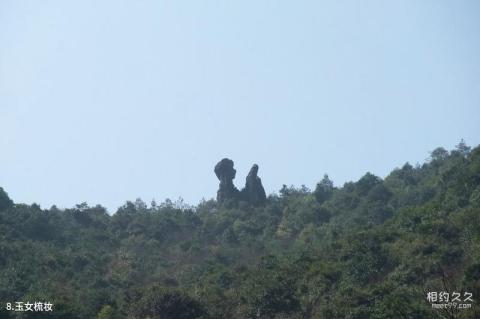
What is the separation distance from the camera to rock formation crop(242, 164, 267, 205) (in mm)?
72500

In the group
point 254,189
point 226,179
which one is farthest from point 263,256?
point 226,179

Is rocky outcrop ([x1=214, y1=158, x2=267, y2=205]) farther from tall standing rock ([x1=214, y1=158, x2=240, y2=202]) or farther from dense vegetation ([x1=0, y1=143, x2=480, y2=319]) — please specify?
dense vegetation ([x1=0, y1=143, x2=480, y2=319])

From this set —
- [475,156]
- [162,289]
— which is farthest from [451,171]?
[162,289]

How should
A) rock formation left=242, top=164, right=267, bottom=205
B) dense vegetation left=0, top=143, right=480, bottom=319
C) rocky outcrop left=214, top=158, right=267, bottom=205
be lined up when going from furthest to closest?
rocky outcrop left=214, top=158, right=267, bottom=205
rock formation left=242, top=164, right=267, bottom=205
dense vegetation left=0, top=143, right=480, bottom=319

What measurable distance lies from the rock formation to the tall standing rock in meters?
0.94

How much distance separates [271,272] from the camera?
40.4 metres

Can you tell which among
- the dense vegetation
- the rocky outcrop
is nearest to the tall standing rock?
the rocky outcrop

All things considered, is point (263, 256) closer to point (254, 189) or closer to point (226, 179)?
point (254, 189)

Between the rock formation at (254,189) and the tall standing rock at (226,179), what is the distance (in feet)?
3.08

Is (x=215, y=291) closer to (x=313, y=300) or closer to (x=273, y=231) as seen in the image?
(x=313, y=300)

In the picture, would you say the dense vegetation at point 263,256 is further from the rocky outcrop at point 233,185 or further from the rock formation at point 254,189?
the rocky outcrop at point 233,185

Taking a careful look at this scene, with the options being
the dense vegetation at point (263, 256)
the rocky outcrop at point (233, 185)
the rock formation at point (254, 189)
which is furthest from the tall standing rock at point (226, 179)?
the dense vegetation at point (263, 256)

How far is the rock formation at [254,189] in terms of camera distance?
72500 millimetres

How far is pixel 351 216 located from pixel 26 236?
2279 centimetres
